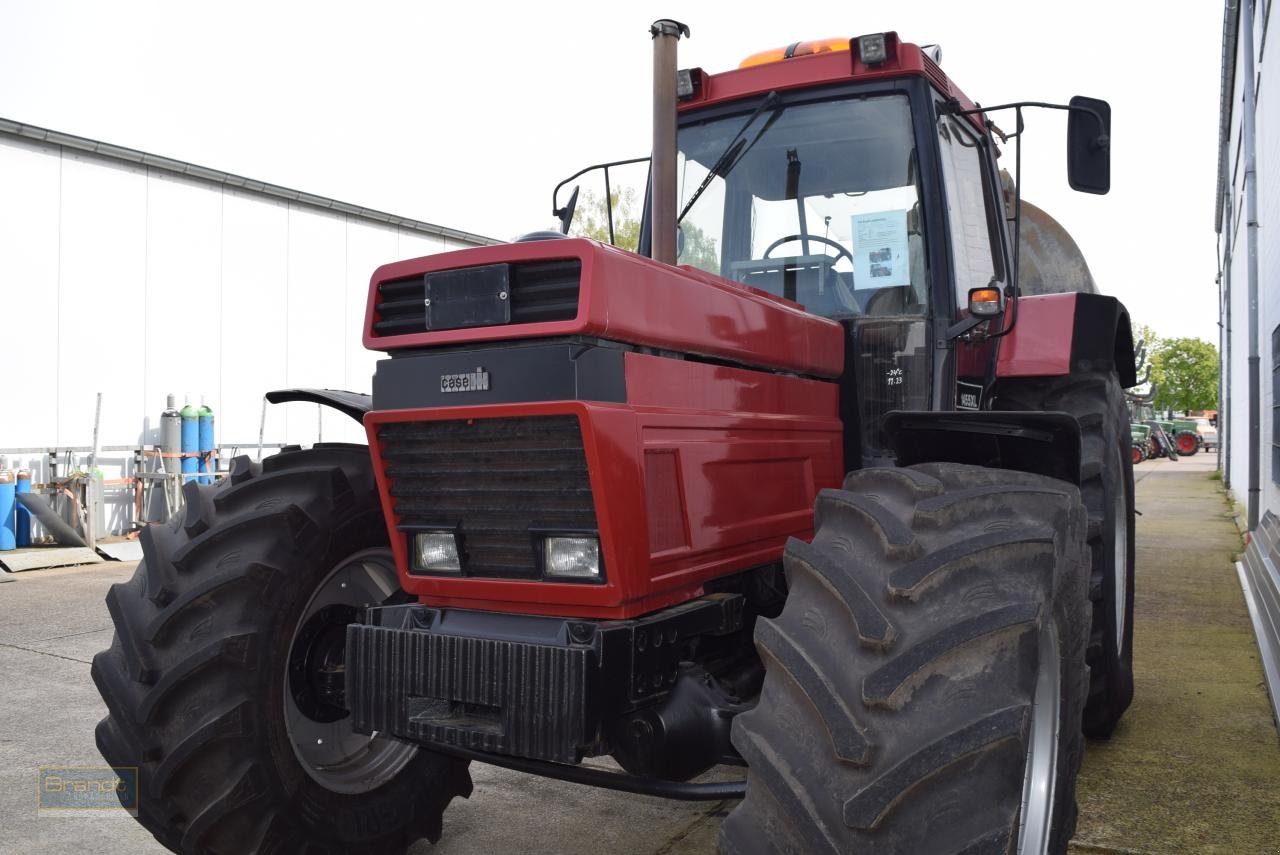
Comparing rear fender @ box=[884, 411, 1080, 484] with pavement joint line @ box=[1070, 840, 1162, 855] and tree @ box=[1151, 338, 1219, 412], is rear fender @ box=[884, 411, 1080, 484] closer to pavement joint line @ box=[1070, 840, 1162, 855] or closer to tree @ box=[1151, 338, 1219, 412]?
pavement joint line @ box=[1070, 840, 1162, 855]

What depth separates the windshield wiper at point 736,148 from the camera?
3592 mm

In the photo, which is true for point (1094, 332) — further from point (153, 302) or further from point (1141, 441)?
point (1141, 441)

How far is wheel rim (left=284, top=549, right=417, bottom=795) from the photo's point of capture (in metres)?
3.00

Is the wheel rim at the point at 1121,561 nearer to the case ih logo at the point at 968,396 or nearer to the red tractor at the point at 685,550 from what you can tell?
the red tractor at the point at 685,550

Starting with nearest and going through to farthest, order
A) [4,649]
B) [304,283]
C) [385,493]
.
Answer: [385,493]
[4,649]
[304,283]

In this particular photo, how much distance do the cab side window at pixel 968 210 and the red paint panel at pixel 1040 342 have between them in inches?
8.4

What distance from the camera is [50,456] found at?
12.1 meters

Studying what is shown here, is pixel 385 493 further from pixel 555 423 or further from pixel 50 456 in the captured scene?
pixel 50 456

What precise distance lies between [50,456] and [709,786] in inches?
465

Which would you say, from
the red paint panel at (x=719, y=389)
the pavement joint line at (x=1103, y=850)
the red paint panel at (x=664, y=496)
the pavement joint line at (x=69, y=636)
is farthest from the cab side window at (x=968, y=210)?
the pavement joint line at (x=69, y=636)

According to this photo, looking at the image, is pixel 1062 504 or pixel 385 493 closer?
pixel 1062 504

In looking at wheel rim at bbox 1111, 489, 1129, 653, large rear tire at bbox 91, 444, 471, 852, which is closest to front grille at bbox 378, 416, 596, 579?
large rear tire at bbox 91, 444, 471, 852

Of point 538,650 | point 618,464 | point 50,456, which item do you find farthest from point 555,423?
point 50,456

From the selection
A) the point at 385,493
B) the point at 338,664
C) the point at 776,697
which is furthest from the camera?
the point at 338,664
